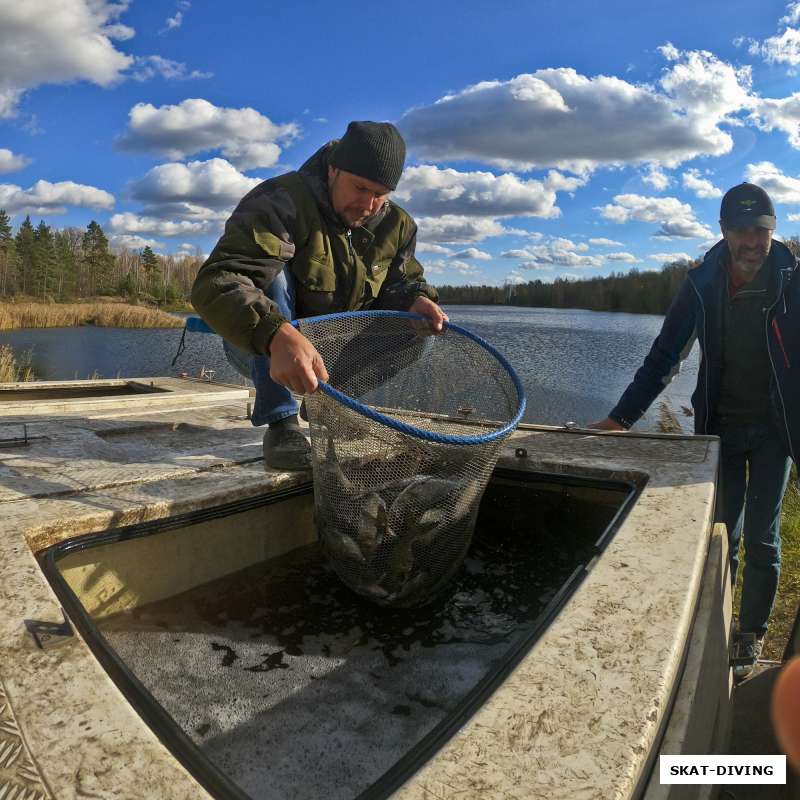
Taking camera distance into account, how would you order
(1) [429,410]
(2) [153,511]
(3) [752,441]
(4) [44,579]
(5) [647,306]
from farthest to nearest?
(5) [647,306] → (1) [429,410] → (3) [752,441] → (2) [153,511] → (4) [44,579]

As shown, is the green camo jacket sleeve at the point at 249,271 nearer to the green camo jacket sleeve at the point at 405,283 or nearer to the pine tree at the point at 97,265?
the green camo jacket sleeve at the point at 405,283

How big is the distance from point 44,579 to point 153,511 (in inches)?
19.8

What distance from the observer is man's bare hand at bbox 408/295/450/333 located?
2.36 meters

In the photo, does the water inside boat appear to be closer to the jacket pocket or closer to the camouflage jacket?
the camouflage jacket

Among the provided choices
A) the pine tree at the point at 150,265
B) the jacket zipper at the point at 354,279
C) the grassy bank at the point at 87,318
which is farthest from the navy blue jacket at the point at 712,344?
the pine tree at the point at 150,265

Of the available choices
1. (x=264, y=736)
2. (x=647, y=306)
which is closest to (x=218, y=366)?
(x=264, y=736)

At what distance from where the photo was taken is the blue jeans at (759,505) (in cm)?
258

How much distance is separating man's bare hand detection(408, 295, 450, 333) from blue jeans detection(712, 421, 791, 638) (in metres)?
1.30

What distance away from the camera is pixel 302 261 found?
2.30 m

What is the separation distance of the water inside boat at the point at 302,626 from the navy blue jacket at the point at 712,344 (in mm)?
882

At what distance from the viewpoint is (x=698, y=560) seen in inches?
55.3

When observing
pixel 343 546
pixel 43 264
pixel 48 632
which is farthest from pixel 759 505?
pixel 43 264

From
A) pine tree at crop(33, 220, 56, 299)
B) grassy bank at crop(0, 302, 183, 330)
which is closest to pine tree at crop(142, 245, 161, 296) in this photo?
pine tree at crop(33, 220, 56, 299)

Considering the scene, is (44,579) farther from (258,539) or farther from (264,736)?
(258,539)
